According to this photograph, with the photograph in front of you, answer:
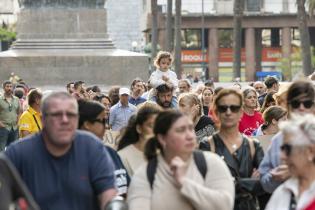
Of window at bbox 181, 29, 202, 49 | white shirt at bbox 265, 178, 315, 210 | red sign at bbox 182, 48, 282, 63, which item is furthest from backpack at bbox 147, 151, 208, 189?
red sign at bbox 182, 48, 282, 63

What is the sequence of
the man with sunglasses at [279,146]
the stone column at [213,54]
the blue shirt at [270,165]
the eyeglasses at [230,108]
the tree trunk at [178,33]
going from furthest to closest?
the stone column at [213,54]
the tree trunk at [178,33]
the eyeglasses at [230,108]
the blue shirt at [270,165]
the man with sunglasses at [279,146]

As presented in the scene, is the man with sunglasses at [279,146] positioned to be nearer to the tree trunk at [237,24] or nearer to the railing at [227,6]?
the tree trunk at [237,24]

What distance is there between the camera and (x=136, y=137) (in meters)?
10.2

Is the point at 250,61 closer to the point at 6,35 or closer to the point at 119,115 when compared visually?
the point at 6,35

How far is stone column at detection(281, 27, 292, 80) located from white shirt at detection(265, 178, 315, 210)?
316ft

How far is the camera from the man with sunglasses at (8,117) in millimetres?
25062

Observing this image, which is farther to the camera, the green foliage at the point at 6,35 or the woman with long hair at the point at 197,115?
the green foliage at the point at 6,35

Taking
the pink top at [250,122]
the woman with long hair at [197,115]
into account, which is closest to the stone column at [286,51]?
the pink top at [250,122]

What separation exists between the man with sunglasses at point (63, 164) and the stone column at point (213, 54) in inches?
3892

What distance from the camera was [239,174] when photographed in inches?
390

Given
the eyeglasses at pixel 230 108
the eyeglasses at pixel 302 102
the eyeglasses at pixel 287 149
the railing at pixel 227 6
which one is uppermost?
the railing at pixel 227 6

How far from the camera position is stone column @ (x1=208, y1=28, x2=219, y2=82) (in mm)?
107562

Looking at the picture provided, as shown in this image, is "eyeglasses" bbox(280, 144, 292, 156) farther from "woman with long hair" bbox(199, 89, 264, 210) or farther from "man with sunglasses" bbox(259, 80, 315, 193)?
"woman with long hair" bbox(199, 89, 264, 210)

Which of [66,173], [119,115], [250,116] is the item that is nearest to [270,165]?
[66,173]
